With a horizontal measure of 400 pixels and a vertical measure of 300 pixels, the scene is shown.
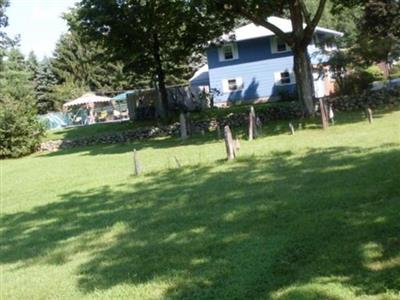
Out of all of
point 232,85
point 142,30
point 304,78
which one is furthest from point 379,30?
point 232,85

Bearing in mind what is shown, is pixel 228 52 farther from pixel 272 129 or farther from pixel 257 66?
pixel 272 129

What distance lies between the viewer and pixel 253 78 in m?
43.7

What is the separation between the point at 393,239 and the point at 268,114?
872 inches

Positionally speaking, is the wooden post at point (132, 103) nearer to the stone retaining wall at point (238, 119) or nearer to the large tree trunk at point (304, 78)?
the stone retaining wall at point (238, 119)

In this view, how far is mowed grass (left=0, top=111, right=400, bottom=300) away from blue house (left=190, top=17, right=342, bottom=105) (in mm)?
26956

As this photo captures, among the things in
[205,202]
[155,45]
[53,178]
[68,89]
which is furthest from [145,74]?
[68,89]

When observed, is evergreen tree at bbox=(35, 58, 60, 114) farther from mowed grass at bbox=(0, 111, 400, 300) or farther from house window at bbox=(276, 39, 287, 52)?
mowed grass at bbox=(0, 111, 400, 300)

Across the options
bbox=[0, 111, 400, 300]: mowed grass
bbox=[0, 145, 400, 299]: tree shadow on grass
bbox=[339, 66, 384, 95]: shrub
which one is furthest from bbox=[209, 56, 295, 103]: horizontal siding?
bbox=[0, 145, 400, 299]: tree shadow on grass

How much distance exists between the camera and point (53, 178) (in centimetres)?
1838

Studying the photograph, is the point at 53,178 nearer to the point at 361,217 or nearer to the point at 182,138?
the point at 182,138

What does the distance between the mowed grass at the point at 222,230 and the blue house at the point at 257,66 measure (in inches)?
1061

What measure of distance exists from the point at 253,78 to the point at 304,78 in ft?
61.2

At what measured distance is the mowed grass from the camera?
601 cm

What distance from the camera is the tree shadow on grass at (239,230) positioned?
5.98 m
